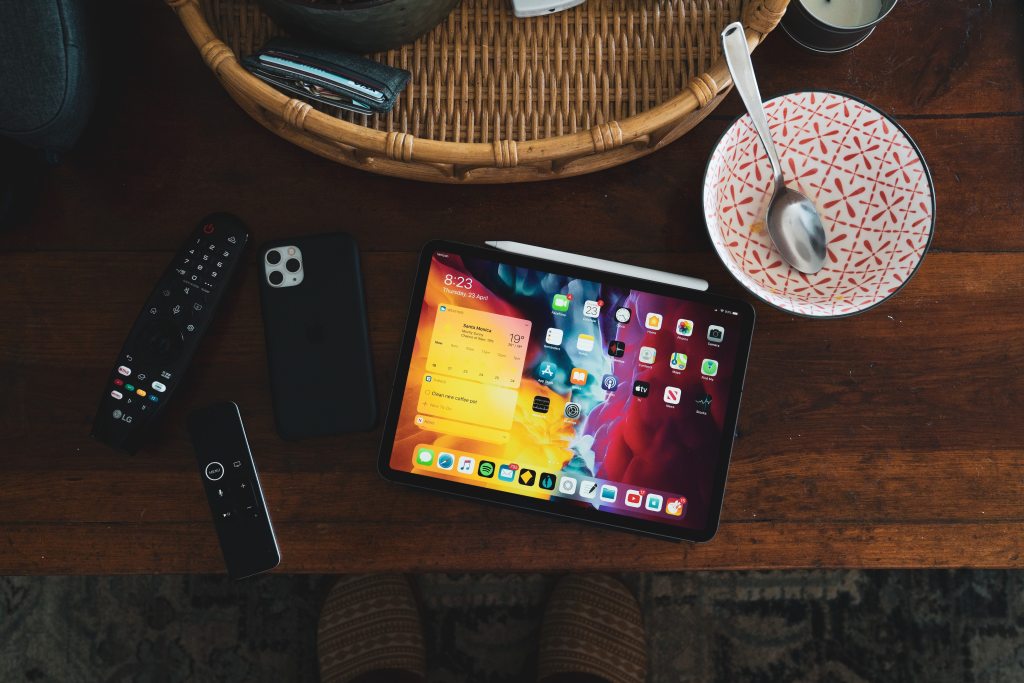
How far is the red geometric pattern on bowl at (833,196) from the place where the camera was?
55cm

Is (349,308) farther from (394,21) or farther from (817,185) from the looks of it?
(817,185)

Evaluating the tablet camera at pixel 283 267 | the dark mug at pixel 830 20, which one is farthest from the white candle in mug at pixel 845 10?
the tablet camera at pixel 283 267

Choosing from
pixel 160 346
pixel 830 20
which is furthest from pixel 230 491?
pixel 830 20

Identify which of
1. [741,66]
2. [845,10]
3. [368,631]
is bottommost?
[368,631]

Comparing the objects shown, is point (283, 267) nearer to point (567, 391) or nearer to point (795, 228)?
point (567, 391)

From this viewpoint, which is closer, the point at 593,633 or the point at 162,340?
the point at 162,340

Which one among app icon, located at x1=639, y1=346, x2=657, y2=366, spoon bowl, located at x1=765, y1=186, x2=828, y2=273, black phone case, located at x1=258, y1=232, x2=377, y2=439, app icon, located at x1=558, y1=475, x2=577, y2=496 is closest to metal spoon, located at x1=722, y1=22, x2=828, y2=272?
spoon bowl, located at x1=765, y1=186, x2=828, y2=273

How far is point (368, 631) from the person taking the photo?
94 centimetres

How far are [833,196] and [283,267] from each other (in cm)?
48

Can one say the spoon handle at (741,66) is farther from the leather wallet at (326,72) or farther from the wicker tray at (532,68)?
the leather wallet at (326,72)

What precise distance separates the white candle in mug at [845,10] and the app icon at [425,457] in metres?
0.51

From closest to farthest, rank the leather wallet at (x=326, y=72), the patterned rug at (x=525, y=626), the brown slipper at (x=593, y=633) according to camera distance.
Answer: the leather wallet at (x=326, y=72) → the brown slipper at (x=593, y=633) → the patterned rug at (x=525, y=626)

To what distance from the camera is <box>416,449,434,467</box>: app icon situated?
1.90 feet

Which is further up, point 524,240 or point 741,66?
point 741,66
